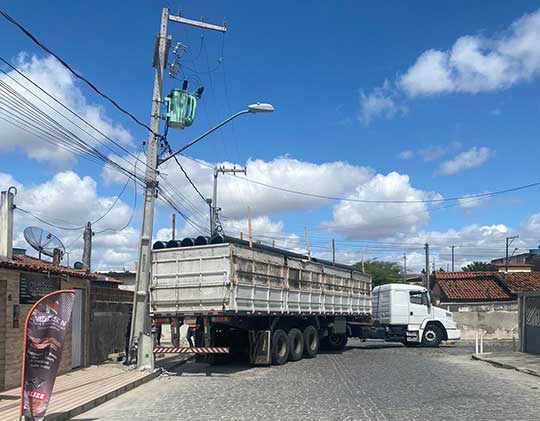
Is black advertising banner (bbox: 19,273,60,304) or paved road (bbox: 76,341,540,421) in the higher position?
black advertising banner (bbox: 19,273,60,304)

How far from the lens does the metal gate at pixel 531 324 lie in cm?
2116

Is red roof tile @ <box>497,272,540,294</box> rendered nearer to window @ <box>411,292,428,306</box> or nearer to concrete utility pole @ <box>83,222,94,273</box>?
window @ <box>411,292,428,306</box>

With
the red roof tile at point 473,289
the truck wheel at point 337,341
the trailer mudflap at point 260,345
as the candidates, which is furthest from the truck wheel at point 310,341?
the red roof tile at point 473,289

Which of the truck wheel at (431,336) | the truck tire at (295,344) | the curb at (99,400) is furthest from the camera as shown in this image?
the truck wheel at (431,336)

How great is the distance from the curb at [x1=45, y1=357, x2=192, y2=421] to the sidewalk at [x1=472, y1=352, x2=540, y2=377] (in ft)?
30.9

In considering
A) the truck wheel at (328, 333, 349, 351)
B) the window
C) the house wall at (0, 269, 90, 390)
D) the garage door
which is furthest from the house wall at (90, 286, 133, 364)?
the garage door

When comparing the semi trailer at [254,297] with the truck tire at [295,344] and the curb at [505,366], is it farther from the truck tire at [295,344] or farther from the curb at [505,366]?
the curb at [505,366]

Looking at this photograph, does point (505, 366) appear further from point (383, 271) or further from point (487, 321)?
point (383, 271)

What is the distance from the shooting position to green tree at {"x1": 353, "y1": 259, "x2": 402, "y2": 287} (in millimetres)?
76275

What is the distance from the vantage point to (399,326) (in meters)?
25.5

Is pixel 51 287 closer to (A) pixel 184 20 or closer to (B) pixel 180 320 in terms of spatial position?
(B) pixel 180 320

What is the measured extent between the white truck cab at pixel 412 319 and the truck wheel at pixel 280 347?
8697mm

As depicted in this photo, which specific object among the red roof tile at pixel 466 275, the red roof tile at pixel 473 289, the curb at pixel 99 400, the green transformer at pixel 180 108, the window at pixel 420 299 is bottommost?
the curb at pixel 99 400

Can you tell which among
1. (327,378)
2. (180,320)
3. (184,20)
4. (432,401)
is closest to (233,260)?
(180,320)
